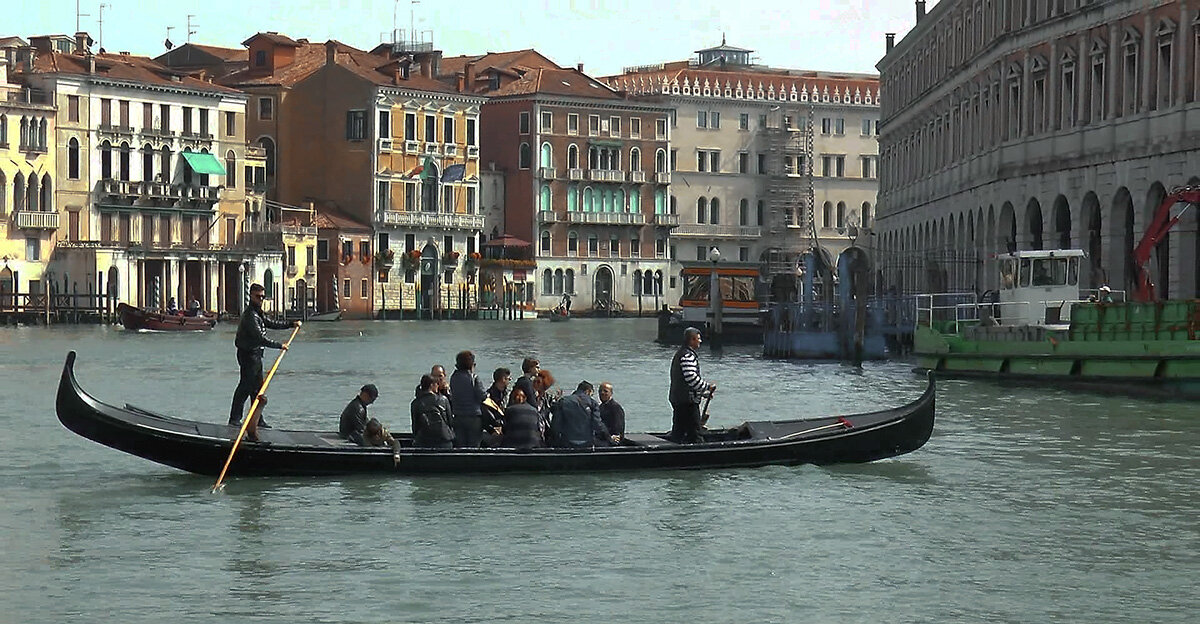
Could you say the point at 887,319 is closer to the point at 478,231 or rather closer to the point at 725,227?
the point at 478,231

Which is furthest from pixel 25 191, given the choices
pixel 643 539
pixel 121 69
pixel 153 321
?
pixel 643 539

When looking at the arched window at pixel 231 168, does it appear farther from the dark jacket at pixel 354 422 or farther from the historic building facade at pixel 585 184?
the dark jacket at pixel 354 422

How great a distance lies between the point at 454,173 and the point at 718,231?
21.5 m

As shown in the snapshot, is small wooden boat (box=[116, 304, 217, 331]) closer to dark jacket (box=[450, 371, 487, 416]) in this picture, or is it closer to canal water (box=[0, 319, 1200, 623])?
canal water (box=[0, 319, 1200, 623])

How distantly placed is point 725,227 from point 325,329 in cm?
3945

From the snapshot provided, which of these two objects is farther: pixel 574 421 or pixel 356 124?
pixel 356 124

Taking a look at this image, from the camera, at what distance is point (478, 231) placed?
332 ft

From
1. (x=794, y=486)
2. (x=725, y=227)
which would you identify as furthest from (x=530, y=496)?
(x=725, y=227)

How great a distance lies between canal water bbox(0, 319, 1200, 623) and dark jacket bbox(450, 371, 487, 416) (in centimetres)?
79

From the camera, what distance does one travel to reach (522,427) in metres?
21.4

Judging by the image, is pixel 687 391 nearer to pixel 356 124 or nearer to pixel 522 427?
pixel 522 427

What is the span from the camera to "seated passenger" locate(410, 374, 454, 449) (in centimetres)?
2111

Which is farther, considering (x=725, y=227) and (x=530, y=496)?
(x=725, y=227)

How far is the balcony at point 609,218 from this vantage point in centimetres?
10531
